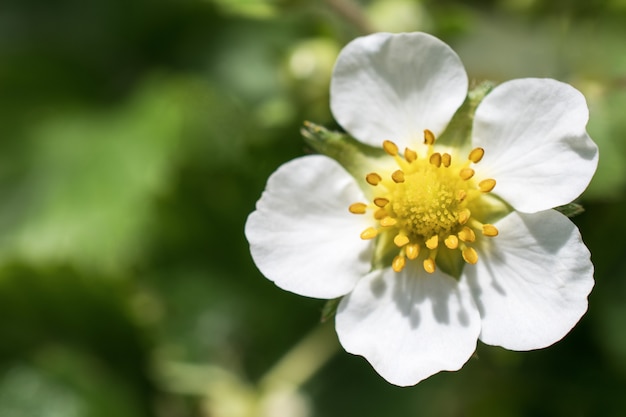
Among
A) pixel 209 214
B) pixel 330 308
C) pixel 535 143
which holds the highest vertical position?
pixel 535 143

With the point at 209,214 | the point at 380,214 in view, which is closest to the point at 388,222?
the point at 380,214

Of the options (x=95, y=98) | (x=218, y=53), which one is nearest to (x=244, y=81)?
(x=218, y=53)

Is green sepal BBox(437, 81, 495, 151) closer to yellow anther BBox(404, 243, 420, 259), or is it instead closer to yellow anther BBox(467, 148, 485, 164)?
yellow anther BBox(467, 148, 485, 164)

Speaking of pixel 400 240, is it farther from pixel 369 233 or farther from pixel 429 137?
pixel 429 137

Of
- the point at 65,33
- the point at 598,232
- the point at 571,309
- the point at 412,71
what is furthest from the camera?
the point at 65,33

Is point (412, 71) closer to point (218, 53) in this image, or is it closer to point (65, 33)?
point (218, 53)

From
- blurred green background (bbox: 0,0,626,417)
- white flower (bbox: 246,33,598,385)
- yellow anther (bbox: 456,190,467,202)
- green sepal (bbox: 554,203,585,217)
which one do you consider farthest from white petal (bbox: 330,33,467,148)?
blurred green background (bbox: 0,0,626,417)
